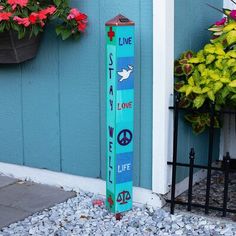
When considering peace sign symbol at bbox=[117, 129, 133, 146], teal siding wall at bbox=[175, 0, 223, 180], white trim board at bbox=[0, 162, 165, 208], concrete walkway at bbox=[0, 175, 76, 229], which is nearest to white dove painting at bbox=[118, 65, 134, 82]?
peace sign symbol at bbox=[117, 129, 133, 146]

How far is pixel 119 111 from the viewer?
11.9 ft

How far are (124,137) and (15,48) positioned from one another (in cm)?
108

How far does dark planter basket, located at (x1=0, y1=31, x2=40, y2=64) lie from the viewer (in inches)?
159

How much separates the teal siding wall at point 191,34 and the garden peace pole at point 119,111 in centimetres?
48

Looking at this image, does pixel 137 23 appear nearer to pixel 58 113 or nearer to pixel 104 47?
pixel 104 47

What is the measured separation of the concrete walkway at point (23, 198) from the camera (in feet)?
12.7

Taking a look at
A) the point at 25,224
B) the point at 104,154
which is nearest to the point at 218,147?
the point at 104,154

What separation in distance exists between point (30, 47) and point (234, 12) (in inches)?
58.8


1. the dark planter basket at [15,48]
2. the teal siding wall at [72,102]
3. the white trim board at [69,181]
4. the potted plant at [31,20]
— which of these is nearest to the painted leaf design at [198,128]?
the teal siding wall at [72,102]

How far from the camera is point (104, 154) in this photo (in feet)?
13.6

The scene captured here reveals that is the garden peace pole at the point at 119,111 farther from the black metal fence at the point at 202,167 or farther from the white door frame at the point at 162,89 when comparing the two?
the black metal fence at the point at 202,167

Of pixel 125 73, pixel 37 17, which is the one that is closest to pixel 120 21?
pixel 125 73

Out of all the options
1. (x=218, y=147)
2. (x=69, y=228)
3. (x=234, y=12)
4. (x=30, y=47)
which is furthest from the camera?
(x=218, y=147)

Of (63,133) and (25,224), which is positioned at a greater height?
(63,133)
